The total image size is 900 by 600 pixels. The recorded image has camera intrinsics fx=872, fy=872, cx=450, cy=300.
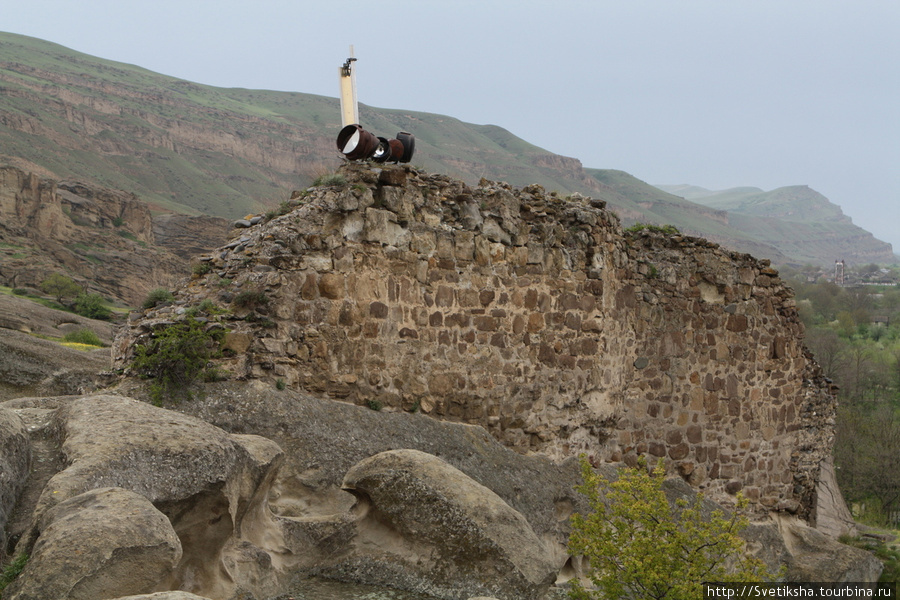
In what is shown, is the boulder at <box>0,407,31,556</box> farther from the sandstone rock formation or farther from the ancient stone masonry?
the ancient stone masonry

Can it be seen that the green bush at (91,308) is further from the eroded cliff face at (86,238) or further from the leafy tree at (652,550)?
the leafy tree at (652,550)

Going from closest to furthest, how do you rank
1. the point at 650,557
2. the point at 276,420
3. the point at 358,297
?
the point at 650,557, the point at 276,420, the point at 358,297

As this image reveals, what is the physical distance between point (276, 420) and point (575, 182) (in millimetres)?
112000

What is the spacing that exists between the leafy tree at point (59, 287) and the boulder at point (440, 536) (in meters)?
38.9

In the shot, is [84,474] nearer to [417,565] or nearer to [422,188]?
[417,565]

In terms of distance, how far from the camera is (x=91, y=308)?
133ft

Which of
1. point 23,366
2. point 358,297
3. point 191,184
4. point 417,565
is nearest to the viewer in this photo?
point 417,565

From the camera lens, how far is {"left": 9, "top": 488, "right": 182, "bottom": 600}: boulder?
3857mm

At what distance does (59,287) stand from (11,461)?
41073 millimetres

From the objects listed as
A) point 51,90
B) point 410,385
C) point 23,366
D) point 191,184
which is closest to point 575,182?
point 191,184

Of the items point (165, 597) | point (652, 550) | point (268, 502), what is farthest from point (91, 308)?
point (165, 597)

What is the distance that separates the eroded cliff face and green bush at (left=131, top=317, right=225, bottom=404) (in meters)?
39.0

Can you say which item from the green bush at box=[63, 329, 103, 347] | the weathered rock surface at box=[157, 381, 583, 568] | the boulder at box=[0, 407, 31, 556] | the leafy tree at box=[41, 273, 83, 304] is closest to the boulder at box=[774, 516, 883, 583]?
the weathered rock surface at box=[157, 381, 583, 568]

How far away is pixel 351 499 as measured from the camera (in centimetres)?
693
